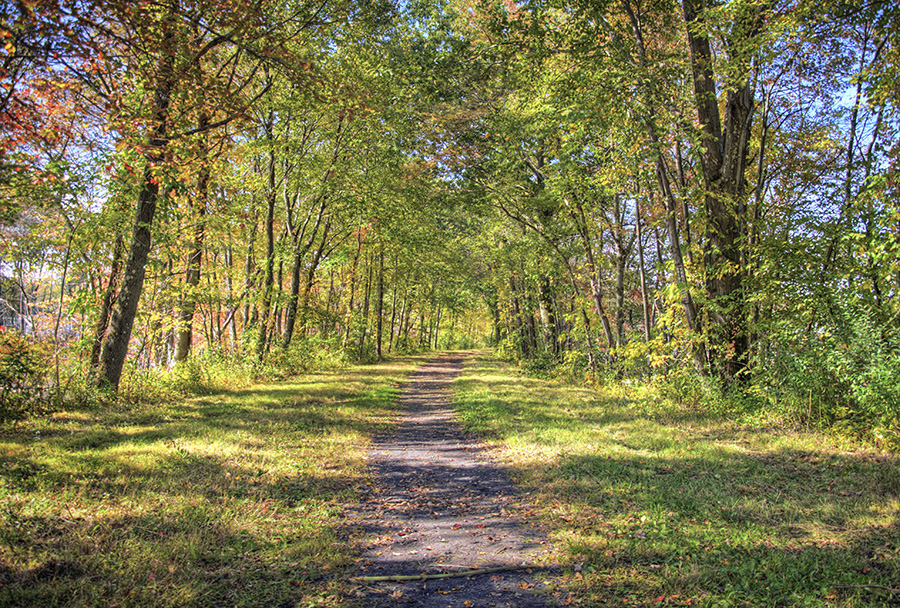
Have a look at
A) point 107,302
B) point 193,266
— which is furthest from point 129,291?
point 193,266

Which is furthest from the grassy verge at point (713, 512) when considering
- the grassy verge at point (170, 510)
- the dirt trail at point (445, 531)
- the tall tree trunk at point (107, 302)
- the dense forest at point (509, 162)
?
the tall tree trunk at point (107, 302)

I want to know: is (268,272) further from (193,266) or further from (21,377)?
(21,377)

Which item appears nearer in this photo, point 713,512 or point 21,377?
Answer: point 713,512

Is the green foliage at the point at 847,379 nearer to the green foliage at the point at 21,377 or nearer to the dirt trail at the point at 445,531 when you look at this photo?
the dirt trail at the point at 445,531

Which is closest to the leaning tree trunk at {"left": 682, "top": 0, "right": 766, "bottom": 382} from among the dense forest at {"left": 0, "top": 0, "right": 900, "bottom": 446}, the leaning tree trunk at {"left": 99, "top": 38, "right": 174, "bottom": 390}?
the dense forest at {"left": 0, "top": 0, "right": 900, "bottom": 446}

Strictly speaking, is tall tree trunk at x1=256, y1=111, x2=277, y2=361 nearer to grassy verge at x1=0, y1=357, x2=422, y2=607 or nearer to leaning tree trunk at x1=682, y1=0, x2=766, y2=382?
grassy verge at x1=0, y1=357, x2=422, y2=607

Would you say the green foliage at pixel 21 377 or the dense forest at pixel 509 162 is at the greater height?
the dense forest at pixel 509 162

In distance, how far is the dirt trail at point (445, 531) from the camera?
328cm

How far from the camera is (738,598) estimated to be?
3092mm

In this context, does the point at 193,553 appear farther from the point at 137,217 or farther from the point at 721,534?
the point at 137,217

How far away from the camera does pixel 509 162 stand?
1464 cm

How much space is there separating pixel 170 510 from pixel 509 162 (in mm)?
12939

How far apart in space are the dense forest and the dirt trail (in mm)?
4894

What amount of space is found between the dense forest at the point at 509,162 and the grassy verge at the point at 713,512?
4.09ft
